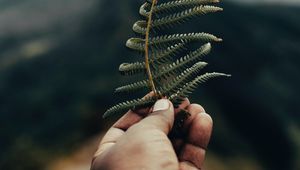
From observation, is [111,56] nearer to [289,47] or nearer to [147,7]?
[289,47]

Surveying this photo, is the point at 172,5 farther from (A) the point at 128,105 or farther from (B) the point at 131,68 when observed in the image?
(A) the point at 128,105

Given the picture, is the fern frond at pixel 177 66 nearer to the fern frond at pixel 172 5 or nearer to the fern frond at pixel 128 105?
the fern frond at pixel 128 105

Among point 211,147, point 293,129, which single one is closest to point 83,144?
point 211,147

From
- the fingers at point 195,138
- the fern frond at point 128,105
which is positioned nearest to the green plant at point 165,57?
the fern frond at point 128,105

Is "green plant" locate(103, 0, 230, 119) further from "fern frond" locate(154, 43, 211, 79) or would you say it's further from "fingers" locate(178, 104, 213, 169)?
"fingers" locate(178, 104, 213, 169)

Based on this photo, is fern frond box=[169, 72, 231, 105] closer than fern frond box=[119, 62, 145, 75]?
Yes

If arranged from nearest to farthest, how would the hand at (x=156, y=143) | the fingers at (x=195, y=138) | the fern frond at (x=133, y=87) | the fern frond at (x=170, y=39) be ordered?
1. the hand at (x=156, y=143)
2. the fern frond at (x=170, y=39)
3. the fern frond at (x=133, y=87)
4. the fingers at (x=195, y=138)

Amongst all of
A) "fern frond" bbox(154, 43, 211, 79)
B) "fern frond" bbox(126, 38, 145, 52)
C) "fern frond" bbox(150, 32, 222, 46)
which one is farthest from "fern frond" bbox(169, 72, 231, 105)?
"fern frond" bbox(126, 38, 145, 52)

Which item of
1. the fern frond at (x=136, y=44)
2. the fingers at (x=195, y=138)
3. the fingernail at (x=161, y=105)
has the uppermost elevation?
the fern frond at (x=136, y=44)
